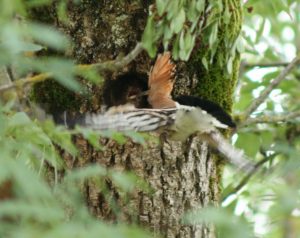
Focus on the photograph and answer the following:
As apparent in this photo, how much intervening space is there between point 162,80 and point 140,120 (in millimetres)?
281

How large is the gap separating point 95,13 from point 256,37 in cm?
101

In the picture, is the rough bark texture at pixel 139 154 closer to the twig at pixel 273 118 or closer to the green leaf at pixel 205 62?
the green leaf at pixel 205 62

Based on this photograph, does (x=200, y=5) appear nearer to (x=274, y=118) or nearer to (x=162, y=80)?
(x=162, y=80)

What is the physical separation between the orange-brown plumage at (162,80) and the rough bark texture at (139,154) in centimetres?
4

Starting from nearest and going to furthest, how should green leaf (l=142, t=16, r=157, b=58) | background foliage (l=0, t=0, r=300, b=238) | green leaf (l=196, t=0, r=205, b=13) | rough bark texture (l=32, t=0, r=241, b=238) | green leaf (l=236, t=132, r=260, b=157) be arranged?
background foliage (l=0, t=0, r=300, b=238) → green leaf (l=142, t=16, r=157, b=58) → green leaf (l=196, t=0, r=205, b=13) → rough bark texture (l=32, t=0, r=241, b=238) → green leaf (l=236, t=132, r=260, b=157)

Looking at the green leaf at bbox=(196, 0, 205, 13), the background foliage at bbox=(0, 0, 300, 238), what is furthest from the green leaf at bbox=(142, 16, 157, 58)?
the green leaf at bbox=(196, 0, 205, 13)

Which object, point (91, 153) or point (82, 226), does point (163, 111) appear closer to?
point (91, 153)

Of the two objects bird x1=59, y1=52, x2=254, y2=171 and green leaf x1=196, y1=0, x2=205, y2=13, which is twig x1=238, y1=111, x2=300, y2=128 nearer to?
bird x1=59, y1=52, x2=254, y2=171

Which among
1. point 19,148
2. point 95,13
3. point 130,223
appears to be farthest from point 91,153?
point 19,148

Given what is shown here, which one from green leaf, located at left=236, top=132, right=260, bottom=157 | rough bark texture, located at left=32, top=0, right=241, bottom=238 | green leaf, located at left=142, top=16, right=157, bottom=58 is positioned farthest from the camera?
green leaf, located at left=236, top=132, right=260, bottom=157

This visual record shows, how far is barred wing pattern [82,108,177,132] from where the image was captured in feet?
7.39

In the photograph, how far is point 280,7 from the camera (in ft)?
9.59

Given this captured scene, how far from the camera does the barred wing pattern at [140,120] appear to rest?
2.25 meters

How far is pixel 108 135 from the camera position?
190 cm
